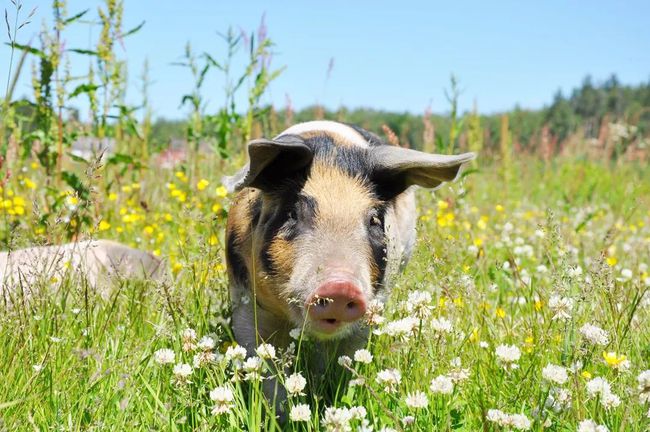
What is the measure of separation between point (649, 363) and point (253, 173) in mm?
1851

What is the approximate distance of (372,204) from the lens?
3145mm

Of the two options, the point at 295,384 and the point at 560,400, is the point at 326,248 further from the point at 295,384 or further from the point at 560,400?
the point at 560,400

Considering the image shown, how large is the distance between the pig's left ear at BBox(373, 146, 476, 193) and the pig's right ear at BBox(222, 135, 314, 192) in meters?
0.34

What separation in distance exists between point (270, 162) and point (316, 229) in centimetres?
41

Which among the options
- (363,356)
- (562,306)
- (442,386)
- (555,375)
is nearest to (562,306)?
(562,306)

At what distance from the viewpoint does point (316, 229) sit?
294 cm

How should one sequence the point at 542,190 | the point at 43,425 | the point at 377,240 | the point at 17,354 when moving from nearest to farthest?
the point at 43,425 < the point at 17,354 < the point at 377,240 < the point at 542,190

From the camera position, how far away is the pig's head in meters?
2.78

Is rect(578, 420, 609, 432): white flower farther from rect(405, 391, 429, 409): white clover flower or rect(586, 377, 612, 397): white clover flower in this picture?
rect(405, 391, 429, 409): white clover flower

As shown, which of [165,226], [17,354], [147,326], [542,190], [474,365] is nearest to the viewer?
[17,354]

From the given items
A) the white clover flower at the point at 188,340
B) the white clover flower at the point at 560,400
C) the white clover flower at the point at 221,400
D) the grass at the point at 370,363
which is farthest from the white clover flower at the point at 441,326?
the white clover flower at the point at 188,340

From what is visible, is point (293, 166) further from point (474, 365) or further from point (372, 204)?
point (474, 365)

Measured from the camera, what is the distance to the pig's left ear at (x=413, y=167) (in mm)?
3064

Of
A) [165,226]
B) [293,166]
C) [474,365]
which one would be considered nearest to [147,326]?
[293,166]
